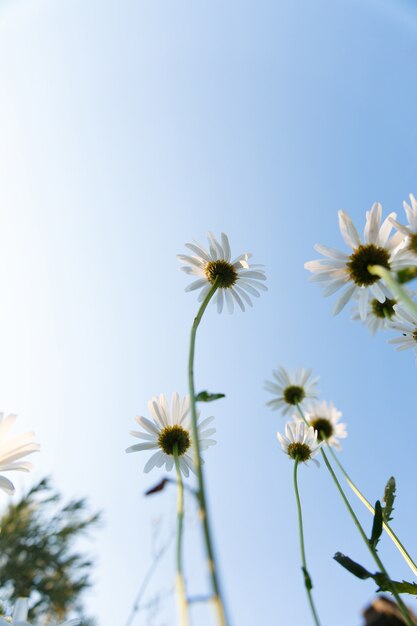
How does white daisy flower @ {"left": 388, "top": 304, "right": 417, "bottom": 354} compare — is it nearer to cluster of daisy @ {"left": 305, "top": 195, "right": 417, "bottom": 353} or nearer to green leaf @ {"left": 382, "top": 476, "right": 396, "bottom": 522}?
cluster of daisy @ {"left": 305, "top": 195, "right": 417, "bottom": 353}

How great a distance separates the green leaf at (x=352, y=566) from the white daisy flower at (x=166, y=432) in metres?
0.57

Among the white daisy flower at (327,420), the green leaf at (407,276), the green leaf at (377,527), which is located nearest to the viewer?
the green leaf at (407,276)

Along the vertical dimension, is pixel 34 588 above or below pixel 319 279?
above

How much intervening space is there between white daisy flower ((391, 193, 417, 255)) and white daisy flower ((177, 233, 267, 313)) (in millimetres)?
498

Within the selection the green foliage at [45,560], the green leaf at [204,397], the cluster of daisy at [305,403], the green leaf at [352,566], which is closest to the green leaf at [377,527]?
the green leaf at [352,566]

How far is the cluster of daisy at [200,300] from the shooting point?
1.23 meters

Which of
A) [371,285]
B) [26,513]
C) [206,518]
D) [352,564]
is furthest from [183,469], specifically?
[26,513]

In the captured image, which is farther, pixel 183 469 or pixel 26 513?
pixel 26 513

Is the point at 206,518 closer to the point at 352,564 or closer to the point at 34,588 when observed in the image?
the point at 352,564

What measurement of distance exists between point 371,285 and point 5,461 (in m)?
0.99

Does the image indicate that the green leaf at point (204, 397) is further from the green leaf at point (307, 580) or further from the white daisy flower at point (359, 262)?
the white daisy flower at point (359, 262)

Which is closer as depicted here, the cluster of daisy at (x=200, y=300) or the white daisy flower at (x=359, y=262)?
the white daisy flower at (x=359, y=262)

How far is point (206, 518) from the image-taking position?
41 cm

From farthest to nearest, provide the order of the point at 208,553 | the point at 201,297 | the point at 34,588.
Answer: the point at 34,588, the point at 201,297, the point at 208,553
